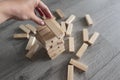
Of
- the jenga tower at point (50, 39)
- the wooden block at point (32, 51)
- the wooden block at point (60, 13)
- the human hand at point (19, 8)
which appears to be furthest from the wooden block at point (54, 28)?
the wooden block at point (60, 13)

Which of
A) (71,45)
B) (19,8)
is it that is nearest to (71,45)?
(71,45)

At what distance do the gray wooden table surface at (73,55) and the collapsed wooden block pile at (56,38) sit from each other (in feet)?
0.09

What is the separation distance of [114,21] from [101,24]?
3.4 inches

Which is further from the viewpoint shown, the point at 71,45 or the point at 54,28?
the point at 71,45

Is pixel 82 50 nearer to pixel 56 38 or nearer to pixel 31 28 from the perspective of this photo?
pixel 56 38

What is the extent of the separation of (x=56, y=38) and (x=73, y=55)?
17 cm

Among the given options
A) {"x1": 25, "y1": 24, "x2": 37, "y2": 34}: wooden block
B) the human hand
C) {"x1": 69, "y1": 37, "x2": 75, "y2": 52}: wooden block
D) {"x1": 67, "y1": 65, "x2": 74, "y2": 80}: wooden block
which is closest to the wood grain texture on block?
{"x1": 69, "y1": 37, "x2": 75, "y2": 52}: wooden block

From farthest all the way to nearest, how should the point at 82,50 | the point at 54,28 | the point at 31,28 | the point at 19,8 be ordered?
the point at 31,28 < the point at 82,50 < the point at 54,28 < the point at 19,8

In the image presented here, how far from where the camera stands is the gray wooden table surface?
100cm

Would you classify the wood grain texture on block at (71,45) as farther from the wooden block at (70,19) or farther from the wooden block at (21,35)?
the wooden block at (21,35)

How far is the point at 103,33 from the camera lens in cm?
115

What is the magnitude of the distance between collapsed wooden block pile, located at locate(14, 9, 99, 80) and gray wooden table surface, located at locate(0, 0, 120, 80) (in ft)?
0.09

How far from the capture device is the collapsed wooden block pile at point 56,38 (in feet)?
3.01

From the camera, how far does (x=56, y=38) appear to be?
94 centimetres
